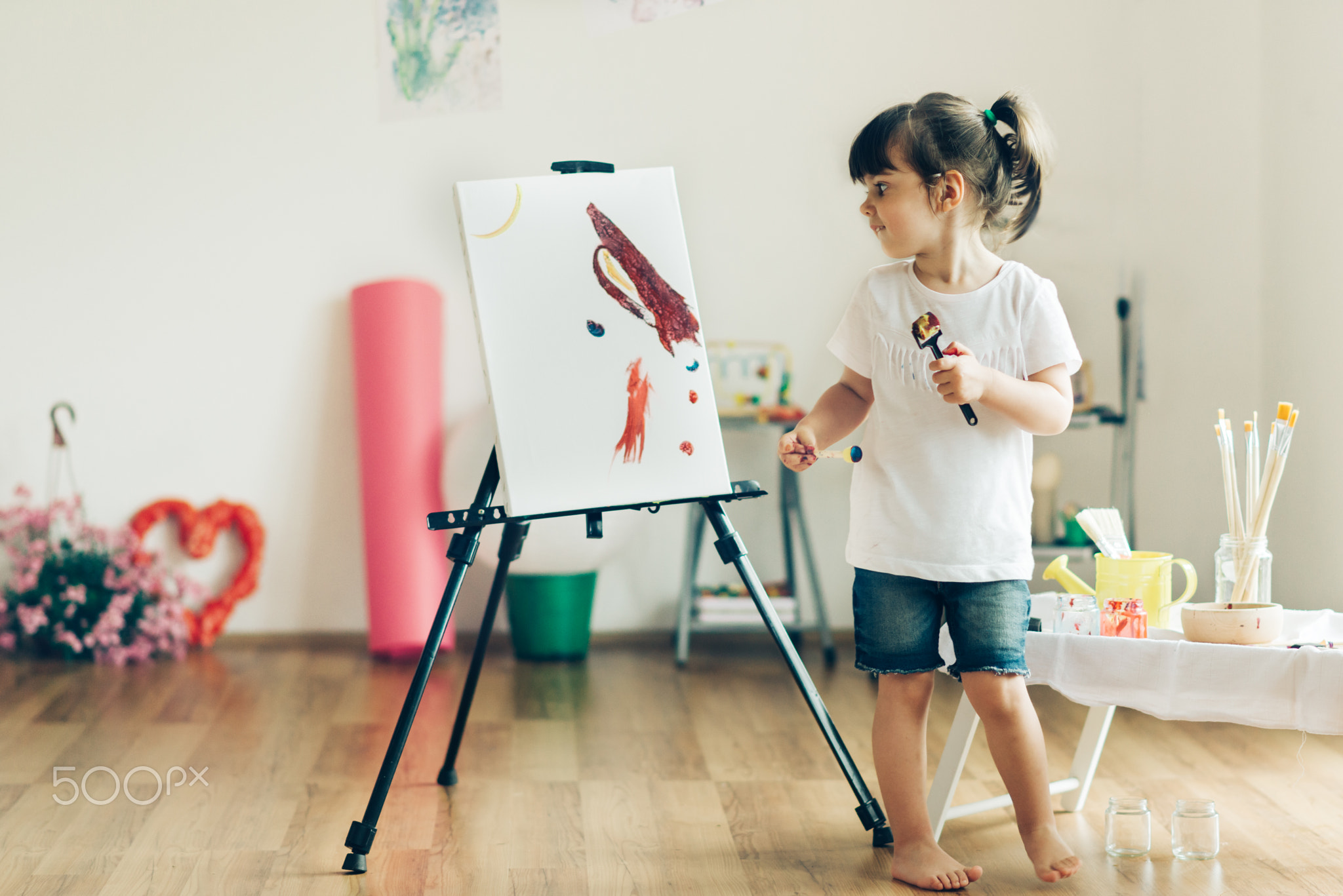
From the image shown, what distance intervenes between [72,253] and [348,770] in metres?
1.94

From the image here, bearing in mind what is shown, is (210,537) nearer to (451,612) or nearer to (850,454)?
(451,612)

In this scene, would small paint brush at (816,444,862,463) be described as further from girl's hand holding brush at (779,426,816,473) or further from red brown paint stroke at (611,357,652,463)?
red brown paint stroke at (611,357,652,463)

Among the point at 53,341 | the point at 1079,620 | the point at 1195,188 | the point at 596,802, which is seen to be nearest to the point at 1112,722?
the point at 1079,620

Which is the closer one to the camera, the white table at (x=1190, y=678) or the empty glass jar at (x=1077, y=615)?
the white table at (x=1190, y=678)

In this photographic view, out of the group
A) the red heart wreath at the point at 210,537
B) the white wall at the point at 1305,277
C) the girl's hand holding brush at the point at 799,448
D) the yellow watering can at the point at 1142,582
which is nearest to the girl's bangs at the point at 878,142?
the girl's hand holding brush at the point at 799,448

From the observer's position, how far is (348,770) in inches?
79.4

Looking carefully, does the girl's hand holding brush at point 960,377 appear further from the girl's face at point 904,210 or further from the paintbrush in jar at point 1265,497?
the paintbrush in jar at point 1265,497

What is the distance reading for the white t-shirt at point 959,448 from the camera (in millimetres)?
1467

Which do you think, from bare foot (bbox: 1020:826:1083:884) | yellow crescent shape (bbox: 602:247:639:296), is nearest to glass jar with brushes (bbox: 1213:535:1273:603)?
bare foot (bbox: 1020:826:1083:884)

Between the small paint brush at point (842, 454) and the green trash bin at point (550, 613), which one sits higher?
the small paint brush at point (842, 454)

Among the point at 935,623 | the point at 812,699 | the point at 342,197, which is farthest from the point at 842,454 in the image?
the point at 342,197

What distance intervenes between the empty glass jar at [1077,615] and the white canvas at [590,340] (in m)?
0.52

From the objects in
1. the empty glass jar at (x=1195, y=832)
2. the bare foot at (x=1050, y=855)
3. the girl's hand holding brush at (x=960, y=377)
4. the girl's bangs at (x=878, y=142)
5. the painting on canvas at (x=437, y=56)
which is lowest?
the empty glass jar at (x=1195, y=832)

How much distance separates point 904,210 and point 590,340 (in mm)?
516
